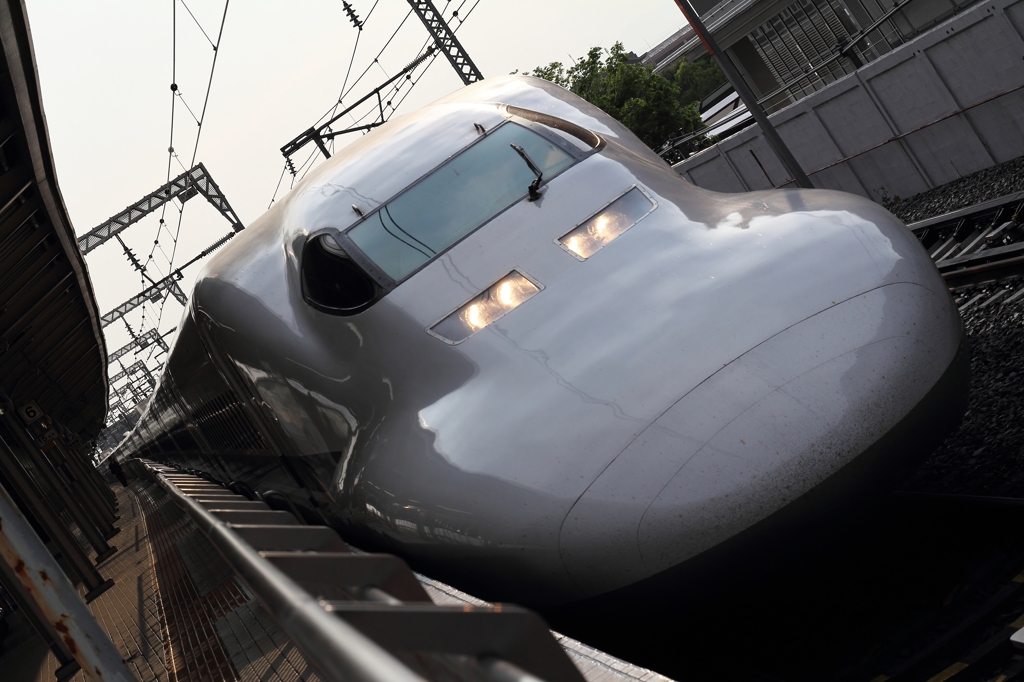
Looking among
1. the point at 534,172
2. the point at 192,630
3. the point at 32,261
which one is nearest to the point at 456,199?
the point at 534,172

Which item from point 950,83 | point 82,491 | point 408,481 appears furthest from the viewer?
point 82,491

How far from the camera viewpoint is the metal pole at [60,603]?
4672mm

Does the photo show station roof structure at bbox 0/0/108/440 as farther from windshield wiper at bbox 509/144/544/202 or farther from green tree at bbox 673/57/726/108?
green tree at bbox 673/57/726/108

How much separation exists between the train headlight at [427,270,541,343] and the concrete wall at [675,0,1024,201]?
1056 cm

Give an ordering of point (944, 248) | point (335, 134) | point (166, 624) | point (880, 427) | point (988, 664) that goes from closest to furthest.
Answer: point (988, 664), point (880, 427), point (166, 624), point (944, 248), point (335, 134)

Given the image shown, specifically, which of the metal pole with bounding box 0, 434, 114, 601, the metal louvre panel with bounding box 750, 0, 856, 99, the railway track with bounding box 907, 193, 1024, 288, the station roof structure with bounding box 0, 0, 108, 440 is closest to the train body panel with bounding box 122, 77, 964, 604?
the station roof structure with bounding box 0, 0, 108, 440

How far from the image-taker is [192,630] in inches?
277

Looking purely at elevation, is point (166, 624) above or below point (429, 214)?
below

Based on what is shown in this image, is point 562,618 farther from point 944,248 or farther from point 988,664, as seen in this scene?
point 944,248

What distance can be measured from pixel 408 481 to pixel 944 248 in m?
7.67

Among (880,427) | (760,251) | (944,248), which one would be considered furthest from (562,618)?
(944,248)

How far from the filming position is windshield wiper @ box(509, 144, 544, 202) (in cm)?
530

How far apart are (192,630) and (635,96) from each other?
28.4 meters

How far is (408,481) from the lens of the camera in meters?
4.36
